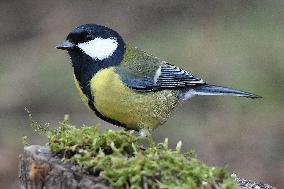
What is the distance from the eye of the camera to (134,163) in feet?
9.61

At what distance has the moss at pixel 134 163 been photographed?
2.89 m

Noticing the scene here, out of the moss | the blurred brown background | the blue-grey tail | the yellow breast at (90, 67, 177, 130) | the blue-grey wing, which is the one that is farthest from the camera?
the blurred brown background

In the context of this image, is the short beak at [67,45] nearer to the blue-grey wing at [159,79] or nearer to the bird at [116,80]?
the bird at [116,80]

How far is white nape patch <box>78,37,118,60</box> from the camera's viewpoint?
4629 millimetres

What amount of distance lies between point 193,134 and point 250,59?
2.12m

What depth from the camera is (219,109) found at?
879cm

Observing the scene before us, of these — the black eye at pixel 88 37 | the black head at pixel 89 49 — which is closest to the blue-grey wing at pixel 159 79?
the black head at pixel 89 49

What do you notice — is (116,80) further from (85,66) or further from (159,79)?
(159,79)

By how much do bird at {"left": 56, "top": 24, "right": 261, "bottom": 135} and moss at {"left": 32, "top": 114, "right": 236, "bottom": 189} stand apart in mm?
1384

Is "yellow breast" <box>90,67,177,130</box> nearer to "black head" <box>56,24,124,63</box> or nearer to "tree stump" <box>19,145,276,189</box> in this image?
"black head" <box>56,24,124,63</box>

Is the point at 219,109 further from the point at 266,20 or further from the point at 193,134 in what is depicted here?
the point at 266,20

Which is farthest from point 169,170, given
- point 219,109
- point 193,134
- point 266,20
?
point 266,20

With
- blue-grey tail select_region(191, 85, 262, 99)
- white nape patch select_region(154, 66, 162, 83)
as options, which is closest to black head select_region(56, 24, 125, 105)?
white nape patch select_region(154, 66, 162, 83)

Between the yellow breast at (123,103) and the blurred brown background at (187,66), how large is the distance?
296 cm
